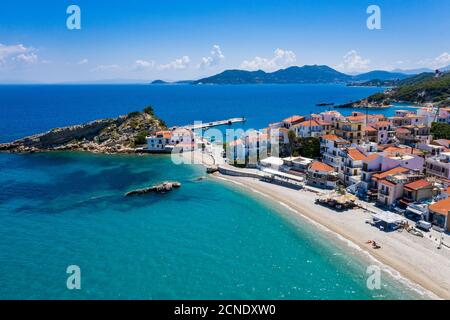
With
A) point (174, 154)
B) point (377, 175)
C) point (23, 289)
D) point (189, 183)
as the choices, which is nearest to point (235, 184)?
point (189, 183)

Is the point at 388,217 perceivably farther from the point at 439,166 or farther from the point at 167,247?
the point at 167,247

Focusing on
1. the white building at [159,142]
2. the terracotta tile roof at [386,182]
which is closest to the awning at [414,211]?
the terracotta tile roof at [386,182]

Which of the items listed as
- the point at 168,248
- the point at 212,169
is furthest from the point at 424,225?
the point at 212,169

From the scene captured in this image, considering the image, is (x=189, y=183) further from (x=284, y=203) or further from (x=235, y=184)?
(x=284, y=203)

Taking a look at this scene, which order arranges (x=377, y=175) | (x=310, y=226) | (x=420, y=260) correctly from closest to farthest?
(x=420, y=260) < (x=310, y=226) < (x=377, y=175)

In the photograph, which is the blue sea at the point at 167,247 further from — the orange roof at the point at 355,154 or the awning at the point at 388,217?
the orange roof at the point at 355,154

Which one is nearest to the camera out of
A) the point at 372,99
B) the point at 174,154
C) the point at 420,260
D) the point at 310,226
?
the point at 420,260

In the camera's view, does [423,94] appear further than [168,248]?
Yes
